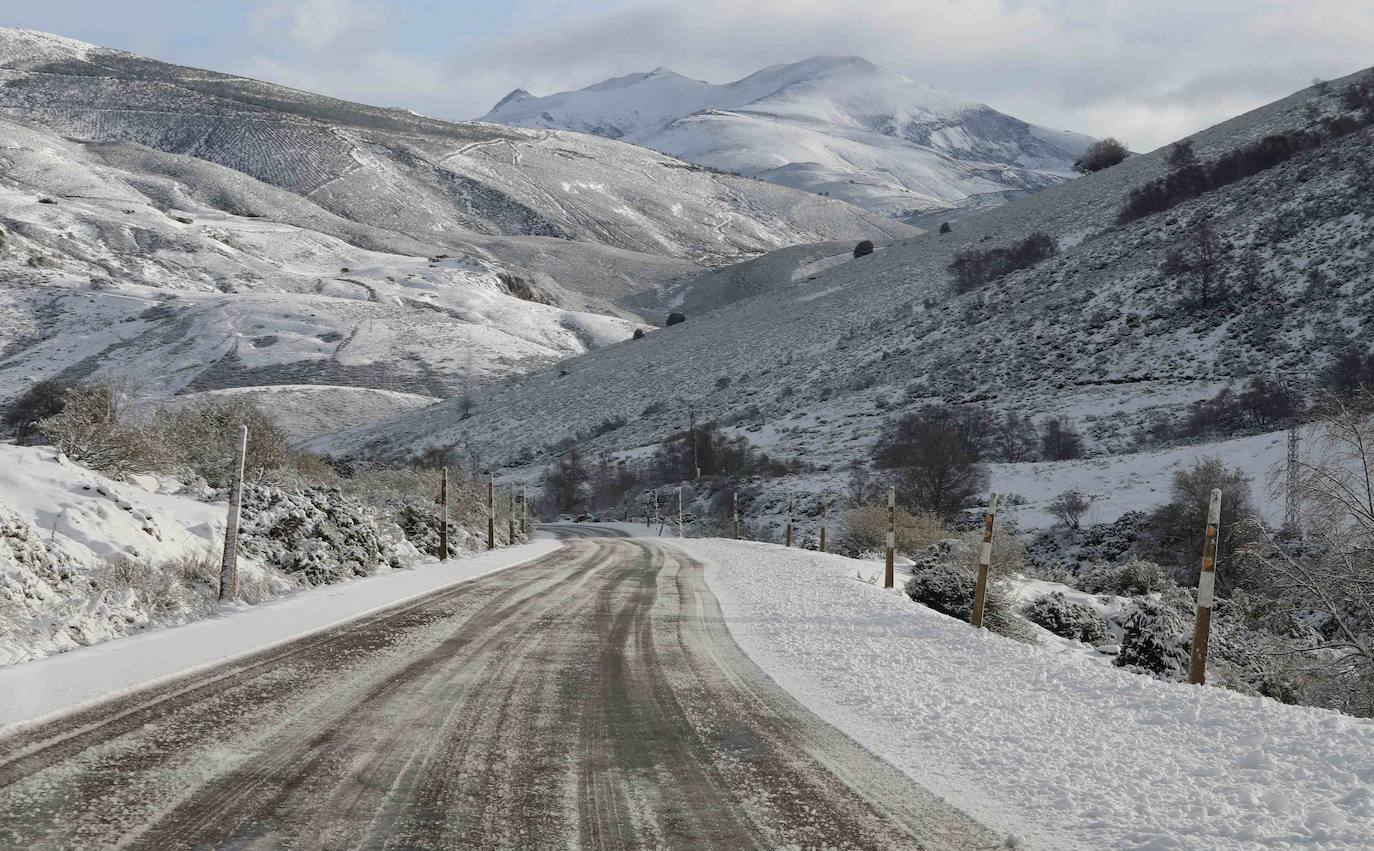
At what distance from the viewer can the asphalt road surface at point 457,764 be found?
11.9 ft

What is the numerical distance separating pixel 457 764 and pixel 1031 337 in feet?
184

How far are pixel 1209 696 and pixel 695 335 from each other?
258 ft

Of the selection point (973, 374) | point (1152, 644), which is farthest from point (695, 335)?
point (1152, 644)

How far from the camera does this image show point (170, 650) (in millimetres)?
7219

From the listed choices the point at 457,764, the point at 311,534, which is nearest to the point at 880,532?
the point at 311,534

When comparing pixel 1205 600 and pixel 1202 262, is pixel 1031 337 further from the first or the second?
pixel 1205 600

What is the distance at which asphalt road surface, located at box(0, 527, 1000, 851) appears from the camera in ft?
11.9

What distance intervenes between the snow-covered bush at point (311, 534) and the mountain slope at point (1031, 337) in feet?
106

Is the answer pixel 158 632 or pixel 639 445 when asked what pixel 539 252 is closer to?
pixel 639 445

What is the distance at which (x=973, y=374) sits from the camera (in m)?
53.8

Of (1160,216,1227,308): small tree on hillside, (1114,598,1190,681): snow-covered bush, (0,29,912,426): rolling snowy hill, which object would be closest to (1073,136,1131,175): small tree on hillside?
(1160,216,1227,308): small tree on hillside

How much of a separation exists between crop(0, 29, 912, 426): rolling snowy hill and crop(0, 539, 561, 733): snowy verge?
77603mm

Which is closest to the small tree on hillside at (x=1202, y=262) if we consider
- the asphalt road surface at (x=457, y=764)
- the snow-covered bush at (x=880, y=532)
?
the snow-covered bush at (x=880, y=532)

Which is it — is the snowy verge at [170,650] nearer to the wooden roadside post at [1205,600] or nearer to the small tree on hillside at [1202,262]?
the wooden roadside post at [1205,600]
